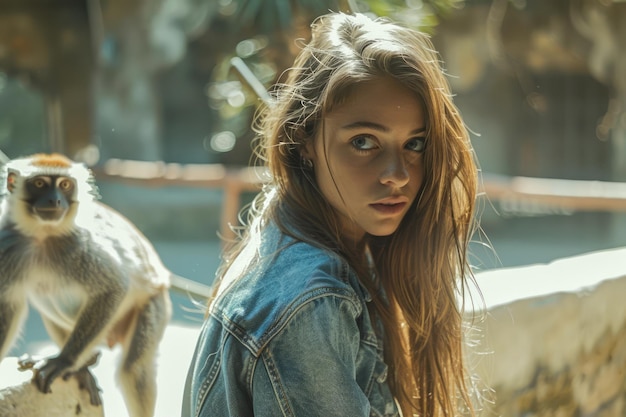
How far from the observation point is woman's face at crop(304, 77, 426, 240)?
1145 mm

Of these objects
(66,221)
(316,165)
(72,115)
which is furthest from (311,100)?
(72,115)

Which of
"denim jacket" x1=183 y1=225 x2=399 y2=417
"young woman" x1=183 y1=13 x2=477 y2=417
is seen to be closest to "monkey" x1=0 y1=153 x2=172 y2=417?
"young woman" x1=183 y1=13 x2=477 y2=417

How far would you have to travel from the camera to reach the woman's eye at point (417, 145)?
3.91ft

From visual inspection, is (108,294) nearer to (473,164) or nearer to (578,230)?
(473,164)

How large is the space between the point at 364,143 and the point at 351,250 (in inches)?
6.5

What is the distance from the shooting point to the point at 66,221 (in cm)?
168

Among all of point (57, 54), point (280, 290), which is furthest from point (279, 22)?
point (280, 290)

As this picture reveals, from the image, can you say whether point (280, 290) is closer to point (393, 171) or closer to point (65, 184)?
point (393, 171)

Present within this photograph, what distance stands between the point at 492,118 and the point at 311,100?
781cm

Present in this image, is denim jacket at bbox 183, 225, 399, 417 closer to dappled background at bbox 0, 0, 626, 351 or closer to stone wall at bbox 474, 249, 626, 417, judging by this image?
stone wall at bbox 474, 249, 626, 417

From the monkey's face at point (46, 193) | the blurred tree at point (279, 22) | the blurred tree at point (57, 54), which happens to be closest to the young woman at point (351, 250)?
the monkey's face at point (46, 193)

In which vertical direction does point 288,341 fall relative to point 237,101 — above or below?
below

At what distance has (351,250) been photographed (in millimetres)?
1221

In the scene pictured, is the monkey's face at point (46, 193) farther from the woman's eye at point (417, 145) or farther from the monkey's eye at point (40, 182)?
the woman's eye at point (417, 145)
